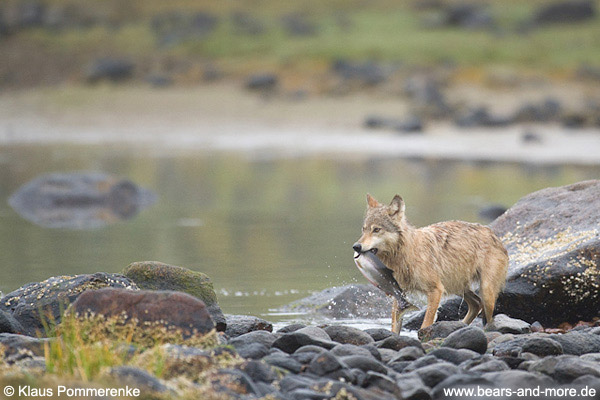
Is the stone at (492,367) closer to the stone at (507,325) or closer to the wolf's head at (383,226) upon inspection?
the wolf's head at (383,226)

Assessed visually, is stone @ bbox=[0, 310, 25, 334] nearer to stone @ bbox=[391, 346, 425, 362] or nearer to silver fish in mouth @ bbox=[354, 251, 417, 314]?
silver fish in mouth @ bbox=[354, 251, 417, 314]

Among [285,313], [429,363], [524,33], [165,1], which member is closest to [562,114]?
[524,33]

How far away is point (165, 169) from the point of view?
29.2m

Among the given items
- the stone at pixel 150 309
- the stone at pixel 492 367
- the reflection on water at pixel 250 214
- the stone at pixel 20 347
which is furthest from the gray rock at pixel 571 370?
the reflection on water at pixel 250 214

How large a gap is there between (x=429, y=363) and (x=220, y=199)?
15.2 metres

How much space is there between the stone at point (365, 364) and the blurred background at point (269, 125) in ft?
11.5

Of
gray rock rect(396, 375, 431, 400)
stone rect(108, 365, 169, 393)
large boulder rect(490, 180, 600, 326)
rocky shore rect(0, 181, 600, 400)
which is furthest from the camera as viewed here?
large boulder rect(490, 180, 600, 326)

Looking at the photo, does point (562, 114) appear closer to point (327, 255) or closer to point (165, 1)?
point (327, 255)

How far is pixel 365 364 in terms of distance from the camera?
271 inches

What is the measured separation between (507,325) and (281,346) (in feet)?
8.55

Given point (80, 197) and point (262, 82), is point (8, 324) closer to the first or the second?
point (80, 197)

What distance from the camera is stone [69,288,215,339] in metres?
7.05

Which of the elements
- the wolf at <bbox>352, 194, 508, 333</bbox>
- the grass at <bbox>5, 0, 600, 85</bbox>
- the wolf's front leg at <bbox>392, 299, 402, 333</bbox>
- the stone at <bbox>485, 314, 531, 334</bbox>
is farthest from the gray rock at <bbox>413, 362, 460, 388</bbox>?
the grass at <bbox>5, 0, 600, 85</bbox>

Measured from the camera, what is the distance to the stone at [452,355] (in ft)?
24.1
